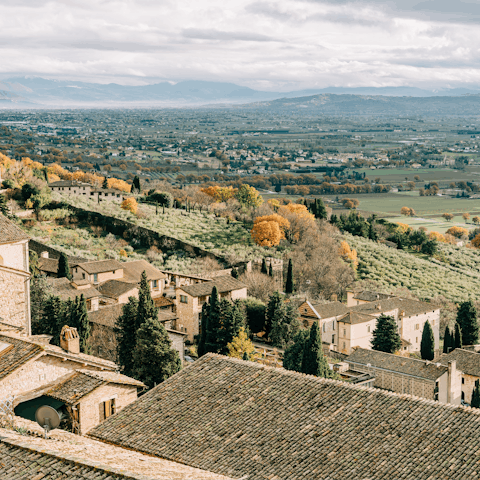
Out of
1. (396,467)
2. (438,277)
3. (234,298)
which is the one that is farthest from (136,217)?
(396,467)

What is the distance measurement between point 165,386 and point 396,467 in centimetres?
540

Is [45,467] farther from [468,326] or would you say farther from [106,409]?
[468,326]

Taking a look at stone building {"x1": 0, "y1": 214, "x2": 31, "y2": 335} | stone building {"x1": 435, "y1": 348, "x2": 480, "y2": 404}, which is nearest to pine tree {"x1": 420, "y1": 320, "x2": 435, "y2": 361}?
stone building {"x1": 435, "y1": 348, "x2": 480, "y2": 404}

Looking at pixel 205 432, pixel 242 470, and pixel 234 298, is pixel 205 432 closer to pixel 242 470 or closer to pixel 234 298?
pixel 242 470

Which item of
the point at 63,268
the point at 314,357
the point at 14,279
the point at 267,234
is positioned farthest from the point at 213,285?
the point at 14,279

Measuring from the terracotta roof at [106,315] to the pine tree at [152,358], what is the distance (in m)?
5.34

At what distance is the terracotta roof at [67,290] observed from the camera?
1380 inches

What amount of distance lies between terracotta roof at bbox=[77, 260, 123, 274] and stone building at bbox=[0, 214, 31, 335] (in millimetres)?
19835

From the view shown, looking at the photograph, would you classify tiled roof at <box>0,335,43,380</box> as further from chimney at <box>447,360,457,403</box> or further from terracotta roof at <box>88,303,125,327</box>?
chimney at <box>447,360,457,403</box>

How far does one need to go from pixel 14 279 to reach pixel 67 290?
17.5m

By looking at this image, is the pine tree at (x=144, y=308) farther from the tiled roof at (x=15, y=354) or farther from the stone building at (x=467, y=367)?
the stone building at (x=467, y=367)

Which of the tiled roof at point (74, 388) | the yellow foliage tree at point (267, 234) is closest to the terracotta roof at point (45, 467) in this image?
the tiled roof at point (74, 388)

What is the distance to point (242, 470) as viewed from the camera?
11422mm

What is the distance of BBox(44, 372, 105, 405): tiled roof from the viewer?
13.6 meters
